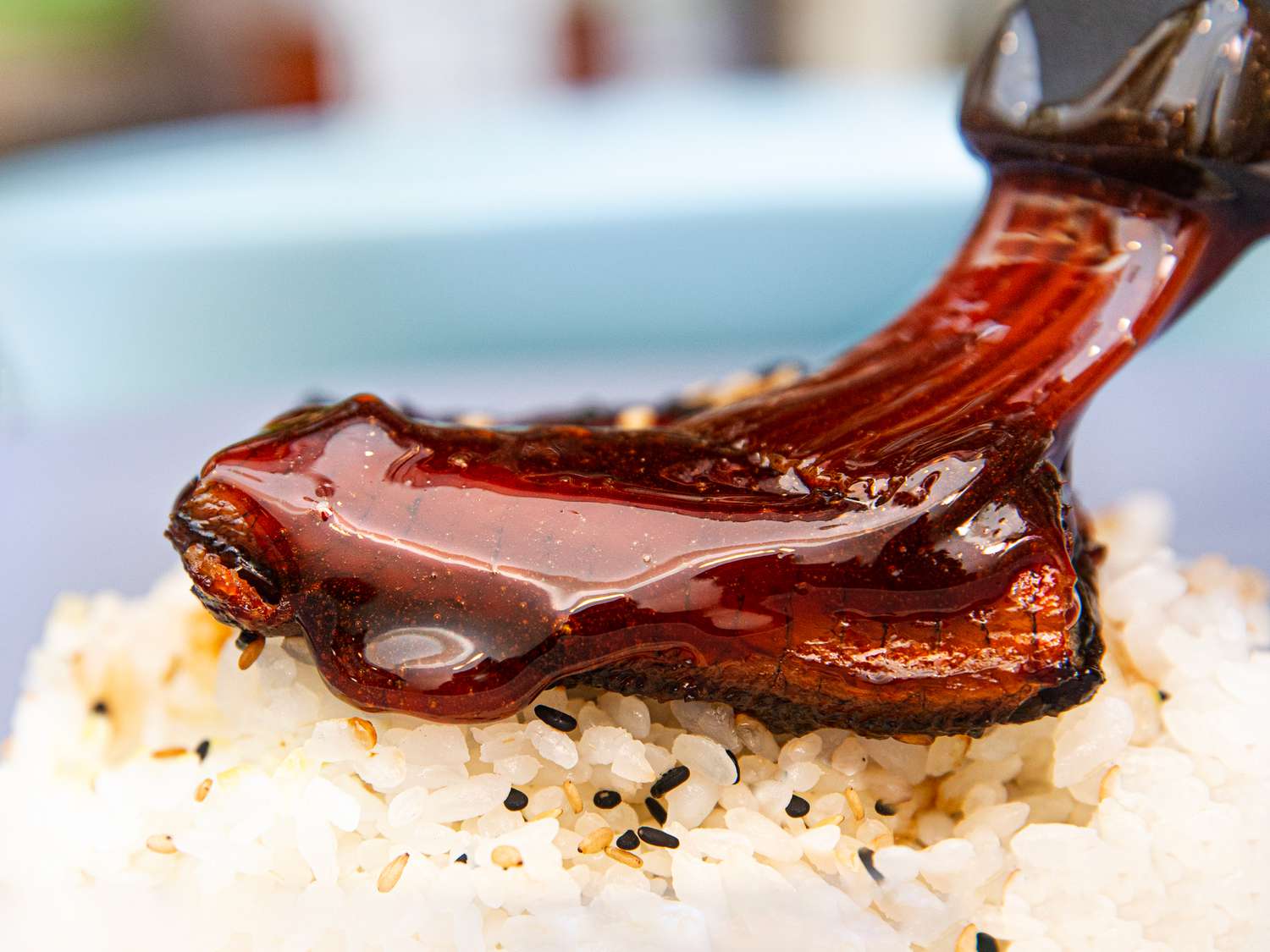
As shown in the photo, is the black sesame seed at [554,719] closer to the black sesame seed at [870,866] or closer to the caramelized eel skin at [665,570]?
the caramelized eel skin at [665,570]

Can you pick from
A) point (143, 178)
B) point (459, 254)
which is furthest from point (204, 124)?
point (459, 254)

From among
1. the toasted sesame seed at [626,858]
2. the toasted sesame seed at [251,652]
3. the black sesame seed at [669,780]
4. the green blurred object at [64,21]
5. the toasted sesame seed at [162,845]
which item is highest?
the green blurred object at [64,21]

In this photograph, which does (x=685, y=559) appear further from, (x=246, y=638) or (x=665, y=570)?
(x=246, y=638)

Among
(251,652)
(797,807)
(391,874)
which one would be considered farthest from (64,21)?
(797,807)

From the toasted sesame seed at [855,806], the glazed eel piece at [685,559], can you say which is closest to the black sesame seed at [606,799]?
the glazed eel piece at [685,559]

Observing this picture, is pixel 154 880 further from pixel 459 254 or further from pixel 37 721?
pixel 459 254

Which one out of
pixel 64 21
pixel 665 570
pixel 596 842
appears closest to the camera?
pixel 665 570

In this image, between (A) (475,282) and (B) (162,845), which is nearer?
(B) (162,845)

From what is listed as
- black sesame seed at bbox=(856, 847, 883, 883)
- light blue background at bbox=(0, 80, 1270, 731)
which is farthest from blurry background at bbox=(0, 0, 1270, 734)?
black sesame seed at bbox=(856, 847, 883, 883)
